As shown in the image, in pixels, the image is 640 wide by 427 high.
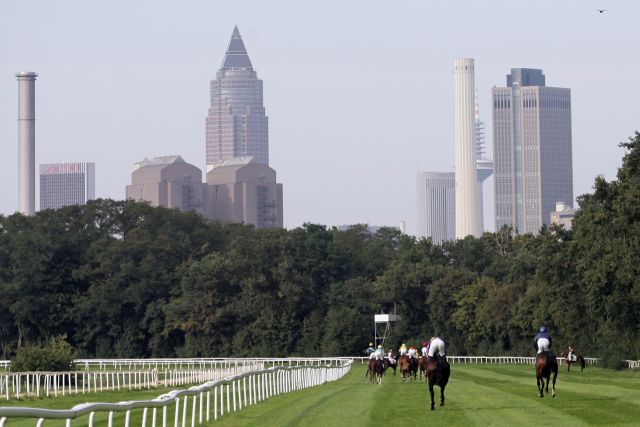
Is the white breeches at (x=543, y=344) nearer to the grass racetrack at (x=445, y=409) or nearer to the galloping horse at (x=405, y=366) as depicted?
the grass racetrack at (x=445, y=409)

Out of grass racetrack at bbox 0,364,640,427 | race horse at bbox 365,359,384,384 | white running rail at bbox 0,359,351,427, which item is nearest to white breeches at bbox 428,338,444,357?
grass racetrack at bbox 0,364,640,427

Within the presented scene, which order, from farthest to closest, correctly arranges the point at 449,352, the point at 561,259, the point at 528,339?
the point at 449,352
the point at 528,339
the point at 561,259

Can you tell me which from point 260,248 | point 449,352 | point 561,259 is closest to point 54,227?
point 260,248

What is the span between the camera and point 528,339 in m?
99.6

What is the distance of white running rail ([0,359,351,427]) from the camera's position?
52.9 ft

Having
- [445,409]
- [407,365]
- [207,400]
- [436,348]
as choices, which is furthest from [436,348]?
[407,365]

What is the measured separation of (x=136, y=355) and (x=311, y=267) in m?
15.2

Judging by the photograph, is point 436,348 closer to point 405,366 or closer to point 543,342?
point 543,342

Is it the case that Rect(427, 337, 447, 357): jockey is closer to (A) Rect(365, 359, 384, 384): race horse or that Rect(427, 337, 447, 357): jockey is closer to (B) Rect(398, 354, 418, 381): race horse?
(A) Rect(365, 359, 384, 384): race horse

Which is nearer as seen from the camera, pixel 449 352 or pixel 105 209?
pixel 449 352

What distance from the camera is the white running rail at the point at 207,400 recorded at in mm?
16109

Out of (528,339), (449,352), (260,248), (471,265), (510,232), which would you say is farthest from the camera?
(510,232)

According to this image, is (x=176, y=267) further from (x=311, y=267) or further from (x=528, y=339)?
(x=528, y=339)

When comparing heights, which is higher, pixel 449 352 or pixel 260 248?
pixel 260 248
